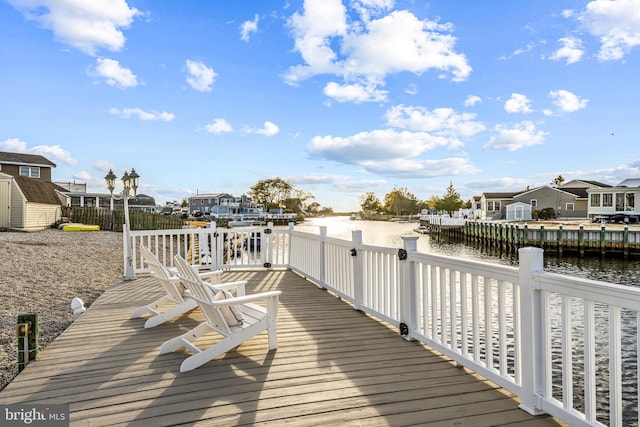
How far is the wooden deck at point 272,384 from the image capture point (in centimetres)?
225

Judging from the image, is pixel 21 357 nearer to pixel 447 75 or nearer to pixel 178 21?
pixel 178 21

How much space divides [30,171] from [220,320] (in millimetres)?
33397

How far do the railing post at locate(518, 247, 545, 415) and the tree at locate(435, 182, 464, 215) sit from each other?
65.8 m

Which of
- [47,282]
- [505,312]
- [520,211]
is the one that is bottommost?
[47,282]

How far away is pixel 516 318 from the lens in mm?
2373

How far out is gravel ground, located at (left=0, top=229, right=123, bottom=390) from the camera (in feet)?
16.7

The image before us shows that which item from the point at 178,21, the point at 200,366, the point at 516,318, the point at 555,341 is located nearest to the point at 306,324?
the point at 200,366

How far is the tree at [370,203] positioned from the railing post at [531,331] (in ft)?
326

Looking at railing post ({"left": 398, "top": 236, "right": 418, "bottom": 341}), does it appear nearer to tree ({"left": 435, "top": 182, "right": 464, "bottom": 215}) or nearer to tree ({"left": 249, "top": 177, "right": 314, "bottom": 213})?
tree ({"left": 435, "top": 182, "right": 464, "bottom": 215})

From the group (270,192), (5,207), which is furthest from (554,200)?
(5,207)

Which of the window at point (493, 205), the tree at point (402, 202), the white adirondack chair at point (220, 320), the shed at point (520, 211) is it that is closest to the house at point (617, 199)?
the shed at point (520, 211)

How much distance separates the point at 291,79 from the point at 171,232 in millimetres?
12137

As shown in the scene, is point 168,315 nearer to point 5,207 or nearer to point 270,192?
point 5,207

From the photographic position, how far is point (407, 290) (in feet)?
11.7
